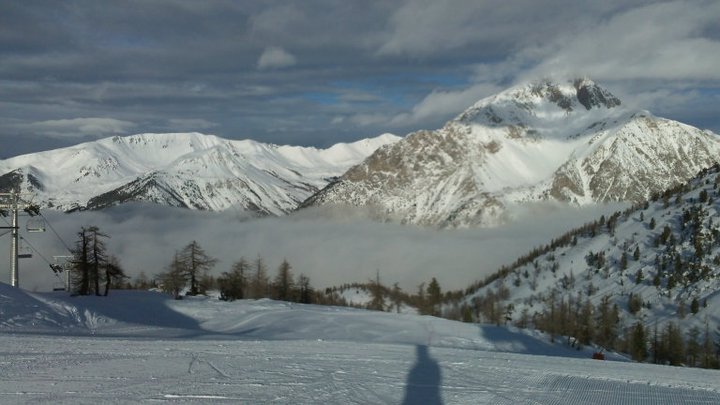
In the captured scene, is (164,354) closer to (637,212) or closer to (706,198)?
(706,198)

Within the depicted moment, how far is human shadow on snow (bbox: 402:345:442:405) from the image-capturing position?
15.5 metres

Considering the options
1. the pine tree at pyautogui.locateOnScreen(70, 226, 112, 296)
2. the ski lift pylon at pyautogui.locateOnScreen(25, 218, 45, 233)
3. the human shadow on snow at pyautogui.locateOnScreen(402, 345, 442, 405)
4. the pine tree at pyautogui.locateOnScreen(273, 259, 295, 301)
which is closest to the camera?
the human shadow on snow at pyautogui.locateOnScreen(402, 345, 442, 405)

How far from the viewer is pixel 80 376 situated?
16.2 m

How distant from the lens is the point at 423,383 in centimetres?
1714

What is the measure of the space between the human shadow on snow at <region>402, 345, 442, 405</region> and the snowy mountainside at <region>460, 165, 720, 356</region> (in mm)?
77409

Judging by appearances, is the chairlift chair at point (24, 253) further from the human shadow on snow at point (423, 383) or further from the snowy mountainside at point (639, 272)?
the snowy mountainside at point (639, 272)

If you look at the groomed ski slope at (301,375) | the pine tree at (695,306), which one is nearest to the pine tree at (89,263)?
the groomed ski slope at (301,375)

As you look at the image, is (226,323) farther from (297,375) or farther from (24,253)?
(297,375)

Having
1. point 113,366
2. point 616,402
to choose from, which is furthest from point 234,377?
point 616,402

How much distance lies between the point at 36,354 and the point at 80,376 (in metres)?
3.08

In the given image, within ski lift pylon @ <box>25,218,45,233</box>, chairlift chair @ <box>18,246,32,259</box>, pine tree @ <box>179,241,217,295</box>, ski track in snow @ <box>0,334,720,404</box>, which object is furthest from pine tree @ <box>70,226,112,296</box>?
ski track in snow @ <box>0,334,720,404</box>

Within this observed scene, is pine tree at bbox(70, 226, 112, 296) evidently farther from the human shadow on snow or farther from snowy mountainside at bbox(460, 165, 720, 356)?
snowy mountainside at bbox(460, 165, 720, 356)

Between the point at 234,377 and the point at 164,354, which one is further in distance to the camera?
the point at 164,354

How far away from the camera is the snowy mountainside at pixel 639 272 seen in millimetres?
115312
